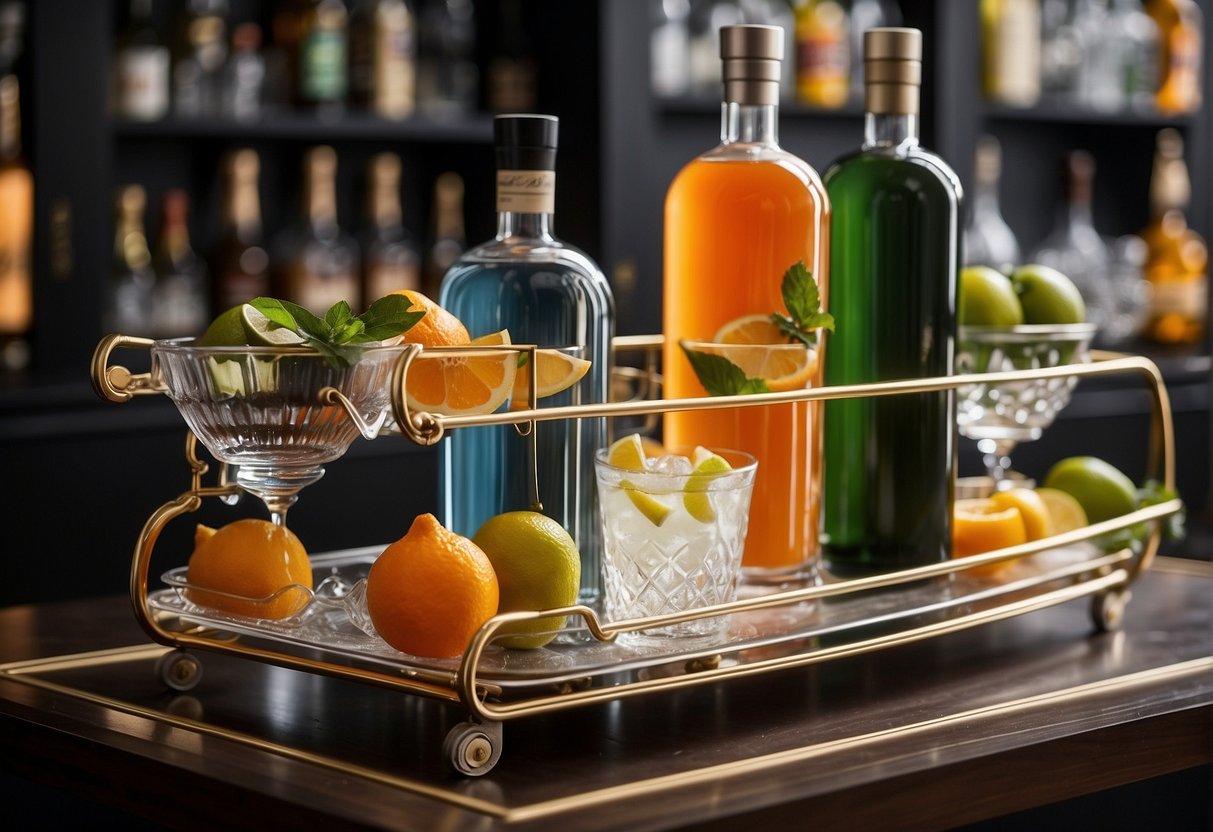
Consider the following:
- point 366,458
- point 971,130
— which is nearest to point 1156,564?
point 366,458

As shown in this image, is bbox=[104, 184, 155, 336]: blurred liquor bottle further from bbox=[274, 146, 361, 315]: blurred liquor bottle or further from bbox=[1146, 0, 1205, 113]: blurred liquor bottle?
bbox=[1146, 0, 1205, 113]: blurred liquor bottle

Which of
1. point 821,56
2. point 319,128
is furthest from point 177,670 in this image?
point 821,56

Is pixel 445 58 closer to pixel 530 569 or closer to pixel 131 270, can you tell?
pixel 131 270

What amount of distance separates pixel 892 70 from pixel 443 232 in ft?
5.28

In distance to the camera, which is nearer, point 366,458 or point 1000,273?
point 1000,273

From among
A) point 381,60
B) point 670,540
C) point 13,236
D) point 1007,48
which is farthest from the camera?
point 1007,48

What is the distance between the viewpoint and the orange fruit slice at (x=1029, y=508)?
108cm

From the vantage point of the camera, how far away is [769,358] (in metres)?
0.93

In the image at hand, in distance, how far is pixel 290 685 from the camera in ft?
3.03

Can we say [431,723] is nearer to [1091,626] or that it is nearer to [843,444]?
[843,444]

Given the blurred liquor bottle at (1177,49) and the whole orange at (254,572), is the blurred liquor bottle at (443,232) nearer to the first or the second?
the blurred liquor bottle at (1177,49)

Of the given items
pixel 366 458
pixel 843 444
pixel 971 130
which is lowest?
pixel 366 458

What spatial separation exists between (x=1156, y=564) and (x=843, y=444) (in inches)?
17.1

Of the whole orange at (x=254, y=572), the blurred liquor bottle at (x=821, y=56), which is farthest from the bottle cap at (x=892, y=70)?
the blurred liquor bottle at (x=821, y=56)
